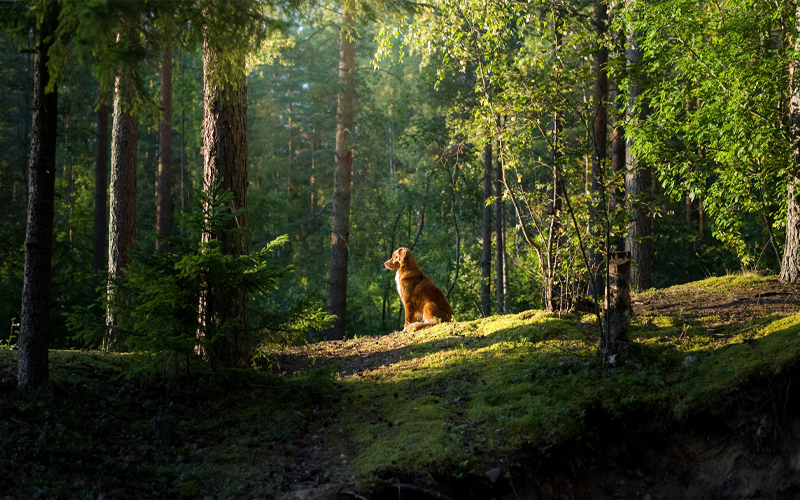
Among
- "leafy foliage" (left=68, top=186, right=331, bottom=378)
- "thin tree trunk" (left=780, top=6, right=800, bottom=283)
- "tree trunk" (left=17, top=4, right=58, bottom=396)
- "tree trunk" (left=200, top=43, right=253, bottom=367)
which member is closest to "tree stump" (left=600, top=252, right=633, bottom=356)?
"leafy foliage" (left=68, top=186, right=331, bottom=378)

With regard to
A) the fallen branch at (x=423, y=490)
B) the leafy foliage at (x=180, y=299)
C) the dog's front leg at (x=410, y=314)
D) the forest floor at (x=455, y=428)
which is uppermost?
the leafy foliage at (x=180, y=299)

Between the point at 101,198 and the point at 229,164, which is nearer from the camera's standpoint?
the point at 229,164

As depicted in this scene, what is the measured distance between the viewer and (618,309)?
5.74 metres

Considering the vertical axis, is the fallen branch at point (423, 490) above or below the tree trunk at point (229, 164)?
below

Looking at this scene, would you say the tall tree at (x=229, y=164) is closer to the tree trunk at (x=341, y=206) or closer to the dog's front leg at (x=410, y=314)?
the dog's front leg at (x=410, y=314)

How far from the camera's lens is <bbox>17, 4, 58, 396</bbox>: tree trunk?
4723mm

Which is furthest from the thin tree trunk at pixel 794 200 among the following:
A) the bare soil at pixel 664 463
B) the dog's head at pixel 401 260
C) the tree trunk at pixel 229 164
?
the tree trunk at pixel 229 164

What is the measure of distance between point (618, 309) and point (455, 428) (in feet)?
7.61

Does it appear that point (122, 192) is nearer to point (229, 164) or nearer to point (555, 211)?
point (229, 164)

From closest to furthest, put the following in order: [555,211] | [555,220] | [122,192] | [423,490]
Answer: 1. [423,490]
2. [555,220]
3. [555,211]
4. [122,192]

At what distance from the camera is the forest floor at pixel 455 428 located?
4.23m

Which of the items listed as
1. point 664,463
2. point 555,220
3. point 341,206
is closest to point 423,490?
point 664,463

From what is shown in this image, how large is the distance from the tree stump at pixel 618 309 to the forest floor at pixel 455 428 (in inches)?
7.3

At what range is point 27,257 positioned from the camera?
15.7 feet
